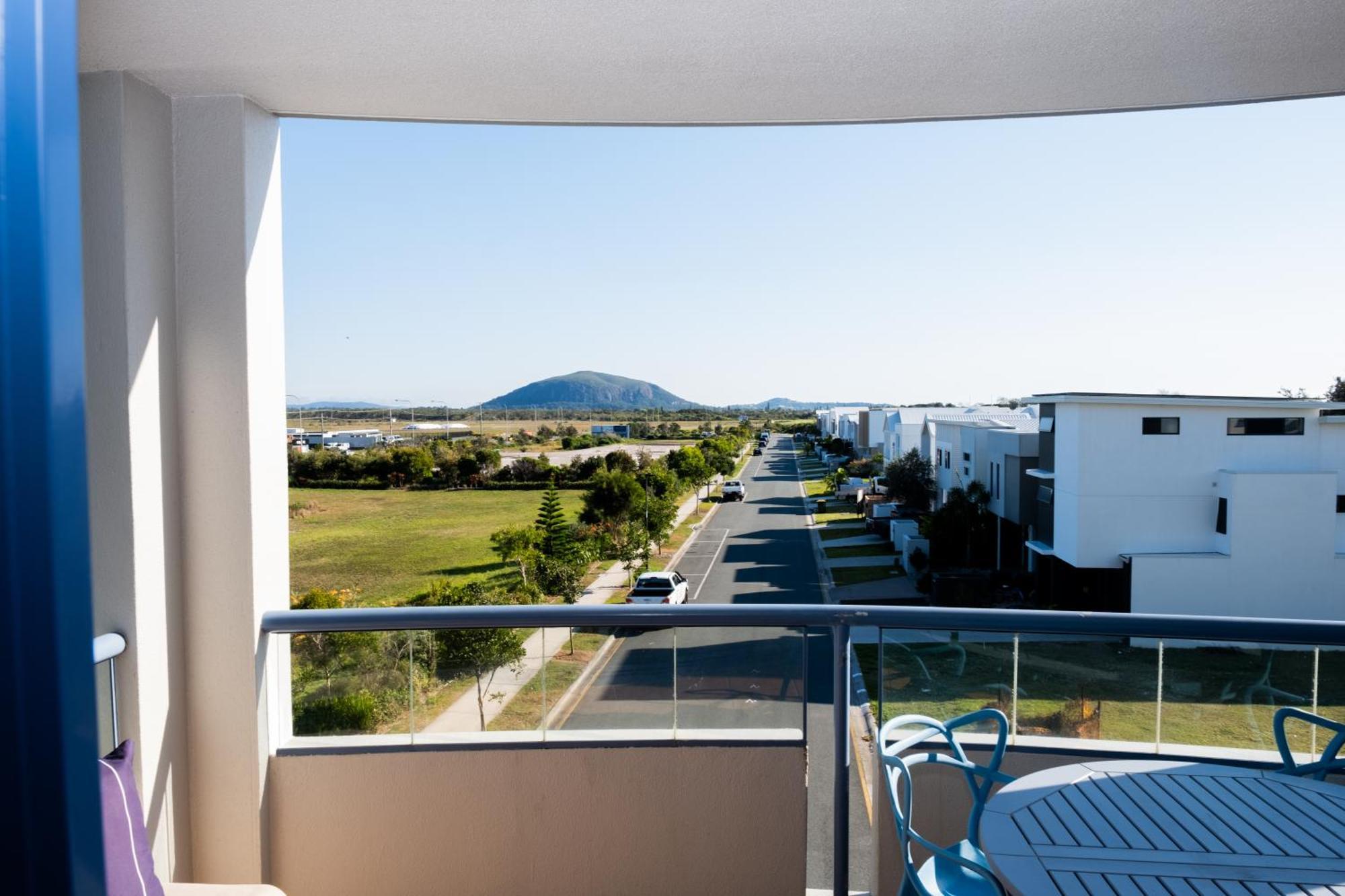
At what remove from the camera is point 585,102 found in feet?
7.71

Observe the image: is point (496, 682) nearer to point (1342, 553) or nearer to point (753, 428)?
point (1342, 553)

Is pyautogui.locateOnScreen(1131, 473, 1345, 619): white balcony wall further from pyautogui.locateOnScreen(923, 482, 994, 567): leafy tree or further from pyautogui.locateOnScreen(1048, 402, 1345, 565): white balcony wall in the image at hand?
pyautogui.locateOnScreen(923, 482, 994, 567): leafy tree

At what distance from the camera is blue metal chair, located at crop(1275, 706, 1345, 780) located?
78.5 inches

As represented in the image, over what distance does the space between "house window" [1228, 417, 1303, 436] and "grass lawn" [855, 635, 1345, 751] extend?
23981 mm

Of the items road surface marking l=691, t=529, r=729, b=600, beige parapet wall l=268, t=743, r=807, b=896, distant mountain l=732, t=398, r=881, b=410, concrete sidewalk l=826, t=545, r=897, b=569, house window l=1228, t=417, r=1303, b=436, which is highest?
distant mountain l=732, t=398, r=881, b=410

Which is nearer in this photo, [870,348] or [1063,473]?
[1063,473]

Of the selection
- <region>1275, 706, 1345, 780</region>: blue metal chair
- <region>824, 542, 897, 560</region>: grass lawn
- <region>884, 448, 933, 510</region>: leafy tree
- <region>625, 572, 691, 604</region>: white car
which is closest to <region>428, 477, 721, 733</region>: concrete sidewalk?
<region>1275, 706, 1345, 780</region>: blue metal chair

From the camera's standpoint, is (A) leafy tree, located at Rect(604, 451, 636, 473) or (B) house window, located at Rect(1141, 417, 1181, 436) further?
(A) leafy tree, located at Rect(604, 451, 636, 473)

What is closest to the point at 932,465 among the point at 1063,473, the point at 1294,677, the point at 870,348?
the point at 1063,473

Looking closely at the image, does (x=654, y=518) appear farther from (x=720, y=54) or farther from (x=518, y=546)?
(x=720, y=54)

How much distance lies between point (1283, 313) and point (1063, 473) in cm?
4098

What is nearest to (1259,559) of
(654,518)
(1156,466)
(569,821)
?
(1156,466)

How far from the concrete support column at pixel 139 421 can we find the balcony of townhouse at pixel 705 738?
23 cm

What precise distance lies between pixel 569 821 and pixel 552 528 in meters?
28.9
